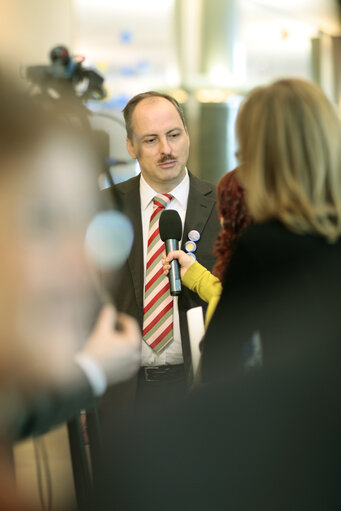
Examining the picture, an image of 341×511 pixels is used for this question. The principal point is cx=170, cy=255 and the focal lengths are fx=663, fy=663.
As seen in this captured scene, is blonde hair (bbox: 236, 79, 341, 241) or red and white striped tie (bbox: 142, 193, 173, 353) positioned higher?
blonde hair (bbox: 236, 79, 341, 241)

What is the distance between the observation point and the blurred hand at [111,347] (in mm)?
1193

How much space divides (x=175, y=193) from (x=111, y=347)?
1.36 m

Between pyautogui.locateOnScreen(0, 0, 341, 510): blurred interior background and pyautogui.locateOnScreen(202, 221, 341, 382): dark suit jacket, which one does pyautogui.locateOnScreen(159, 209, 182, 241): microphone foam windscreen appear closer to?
pyautogui.locateOnScreen(202, 221, 341, 382): dark suit jacket

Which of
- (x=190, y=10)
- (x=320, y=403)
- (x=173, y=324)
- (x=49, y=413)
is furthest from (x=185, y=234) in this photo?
(x=190, y=10)

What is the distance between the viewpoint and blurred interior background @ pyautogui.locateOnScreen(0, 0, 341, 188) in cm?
529

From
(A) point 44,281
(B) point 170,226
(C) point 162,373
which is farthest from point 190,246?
(A) point 44,281

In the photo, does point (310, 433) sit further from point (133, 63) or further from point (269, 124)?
point (133, 63)

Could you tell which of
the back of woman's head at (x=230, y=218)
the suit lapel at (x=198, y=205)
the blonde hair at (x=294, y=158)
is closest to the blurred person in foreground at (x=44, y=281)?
the blonde hair at (x=294, y=158)

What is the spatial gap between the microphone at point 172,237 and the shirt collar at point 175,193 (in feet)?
1.03

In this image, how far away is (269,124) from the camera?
1.50 metres

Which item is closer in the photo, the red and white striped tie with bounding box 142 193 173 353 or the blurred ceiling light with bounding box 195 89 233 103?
the red and white striped tie with bounding box 142 193 173 353

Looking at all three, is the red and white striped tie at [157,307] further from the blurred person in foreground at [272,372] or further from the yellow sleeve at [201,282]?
the blurred person in foreground at [272,372]

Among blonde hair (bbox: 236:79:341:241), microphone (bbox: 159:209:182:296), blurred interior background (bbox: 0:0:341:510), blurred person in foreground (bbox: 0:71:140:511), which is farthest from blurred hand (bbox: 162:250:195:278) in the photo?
blurred interior background (bbox: 0:0:341:510)

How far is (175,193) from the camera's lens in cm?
252
